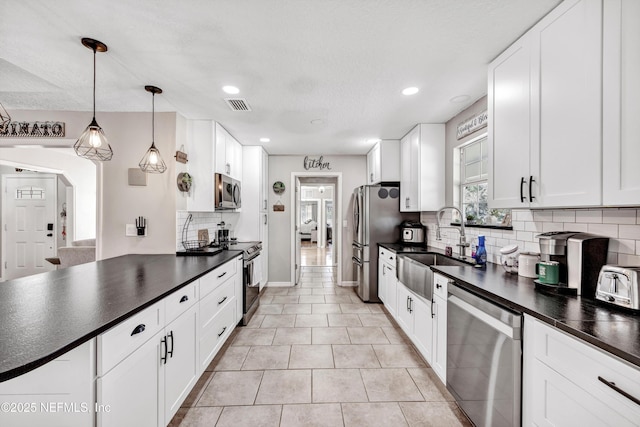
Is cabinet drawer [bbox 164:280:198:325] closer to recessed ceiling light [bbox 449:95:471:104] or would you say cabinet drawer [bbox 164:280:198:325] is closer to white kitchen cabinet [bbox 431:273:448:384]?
white kitchen cabinet [bbox 431:273:448:384]

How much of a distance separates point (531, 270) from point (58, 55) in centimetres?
357

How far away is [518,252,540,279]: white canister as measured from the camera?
5.95 ft

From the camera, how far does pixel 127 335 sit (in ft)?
4.10

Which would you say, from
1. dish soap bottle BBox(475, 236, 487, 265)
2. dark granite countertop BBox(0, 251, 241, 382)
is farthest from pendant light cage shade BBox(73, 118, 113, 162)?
dish soap bottle BBox(475, 236, 487, 265)

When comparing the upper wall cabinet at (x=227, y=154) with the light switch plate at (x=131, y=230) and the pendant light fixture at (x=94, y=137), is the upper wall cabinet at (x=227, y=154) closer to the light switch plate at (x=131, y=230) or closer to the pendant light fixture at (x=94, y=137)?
the light switch plate at (x=131, y=230)

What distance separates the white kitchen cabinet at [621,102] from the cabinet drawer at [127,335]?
2.22 metres

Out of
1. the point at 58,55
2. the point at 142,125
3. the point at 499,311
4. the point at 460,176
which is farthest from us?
the point at 460,176

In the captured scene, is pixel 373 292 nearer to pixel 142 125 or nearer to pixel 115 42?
pixel 142 125

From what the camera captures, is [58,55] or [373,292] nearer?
[58,55]

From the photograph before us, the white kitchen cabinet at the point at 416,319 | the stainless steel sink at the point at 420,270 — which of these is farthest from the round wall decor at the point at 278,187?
the white kitchen cabinet at the point at 416,319

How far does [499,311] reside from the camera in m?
1.40

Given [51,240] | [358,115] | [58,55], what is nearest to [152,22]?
[58,55]

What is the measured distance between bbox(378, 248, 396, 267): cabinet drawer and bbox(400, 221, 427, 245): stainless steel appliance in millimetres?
367

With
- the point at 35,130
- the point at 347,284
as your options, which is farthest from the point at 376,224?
the point at 35,130
